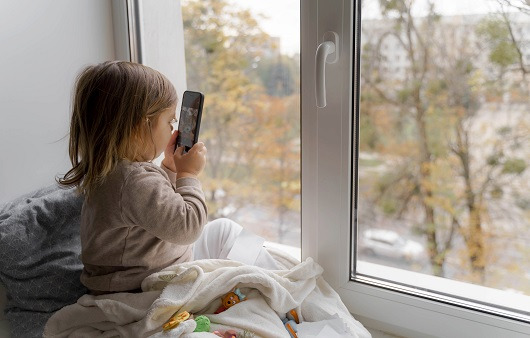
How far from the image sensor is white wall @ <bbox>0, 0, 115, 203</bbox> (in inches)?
50.6

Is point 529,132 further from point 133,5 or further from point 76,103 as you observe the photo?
point 133,5

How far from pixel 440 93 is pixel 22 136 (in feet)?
3.33

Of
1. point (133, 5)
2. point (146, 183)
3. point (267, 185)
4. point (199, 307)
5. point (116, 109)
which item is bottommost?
point (199, 307)

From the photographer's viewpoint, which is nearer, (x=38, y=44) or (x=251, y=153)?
(x=38, y=44)

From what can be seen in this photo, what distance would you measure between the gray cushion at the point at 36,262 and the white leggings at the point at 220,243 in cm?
28

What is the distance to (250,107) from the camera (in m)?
1.53

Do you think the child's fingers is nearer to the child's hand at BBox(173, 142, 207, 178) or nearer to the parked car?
the child's hand at BBox(173, 142, 207, 178)

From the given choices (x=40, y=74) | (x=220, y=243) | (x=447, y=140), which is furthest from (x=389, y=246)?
(x=40, y=74)

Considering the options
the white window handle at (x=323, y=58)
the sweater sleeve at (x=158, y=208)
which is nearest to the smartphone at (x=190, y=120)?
the sweater sleeve at (x=158, y=208)

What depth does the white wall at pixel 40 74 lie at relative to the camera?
4.22 ft

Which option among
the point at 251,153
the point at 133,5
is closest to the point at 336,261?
the point at 251,153

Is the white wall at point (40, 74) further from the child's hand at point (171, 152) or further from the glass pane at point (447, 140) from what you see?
the glass pane at point (447, 140)

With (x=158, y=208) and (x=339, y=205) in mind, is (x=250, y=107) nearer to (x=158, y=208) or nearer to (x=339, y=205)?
(x=339, y=205)

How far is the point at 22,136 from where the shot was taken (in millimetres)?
1325
